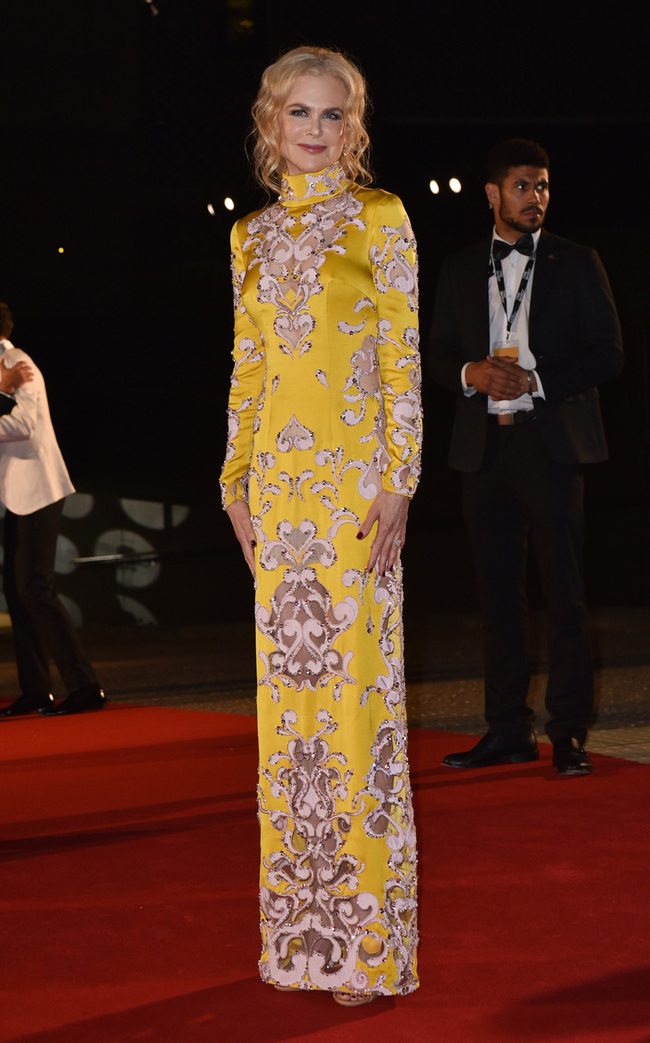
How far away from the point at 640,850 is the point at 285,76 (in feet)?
6.30

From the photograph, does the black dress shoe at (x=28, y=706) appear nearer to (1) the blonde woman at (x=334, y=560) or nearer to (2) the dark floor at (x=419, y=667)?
(2) the dark floor at (x=419, y=667)

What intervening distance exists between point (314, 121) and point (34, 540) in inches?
126

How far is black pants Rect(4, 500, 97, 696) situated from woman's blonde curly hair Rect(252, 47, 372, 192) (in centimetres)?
294

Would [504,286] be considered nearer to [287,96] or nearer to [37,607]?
[287,96]

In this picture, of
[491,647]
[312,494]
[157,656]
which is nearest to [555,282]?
[491,647]

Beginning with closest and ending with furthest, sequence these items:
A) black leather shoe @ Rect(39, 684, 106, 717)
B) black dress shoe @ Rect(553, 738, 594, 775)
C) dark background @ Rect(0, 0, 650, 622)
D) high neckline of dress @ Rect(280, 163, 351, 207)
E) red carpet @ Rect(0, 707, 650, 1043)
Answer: red carpet @ Rect(0, 707, 650, 1043), high neckline of dress @ Rect(280, 163, 351, 207), black dress shoe @ Rect(553, 738, 594, 775), black leather shoe @ Rect(39, 684, 106, 717), dark background @ Rect(0, 0, 650, 622)

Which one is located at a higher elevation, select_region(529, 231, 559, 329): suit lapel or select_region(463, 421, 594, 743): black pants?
select_region(529, 231, 559, 329): suit lapel

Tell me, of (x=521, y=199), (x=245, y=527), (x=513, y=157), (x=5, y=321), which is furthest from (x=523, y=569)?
(x=5, y=321)

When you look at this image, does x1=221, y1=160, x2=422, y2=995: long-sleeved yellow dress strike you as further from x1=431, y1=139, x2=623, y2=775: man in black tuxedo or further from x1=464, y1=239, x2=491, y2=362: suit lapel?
x1=464, y1=239, x2=491, y2=362: suit lapel

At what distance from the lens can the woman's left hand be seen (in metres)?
2.21

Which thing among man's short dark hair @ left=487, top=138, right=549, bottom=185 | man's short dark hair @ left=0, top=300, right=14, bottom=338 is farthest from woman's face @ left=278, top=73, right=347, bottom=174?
man's short dark hair @ left=0, top=300, right=14, bottom=338

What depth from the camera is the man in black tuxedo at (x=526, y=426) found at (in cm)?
396

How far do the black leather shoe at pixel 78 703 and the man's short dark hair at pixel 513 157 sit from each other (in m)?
2.56

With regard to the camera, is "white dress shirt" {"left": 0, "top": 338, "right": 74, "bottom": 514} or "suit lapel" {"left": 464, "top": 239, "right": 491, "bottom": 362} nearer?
"suit lapel" {"left": 464, "top": 239, "right": 491, "bottom": 362}
